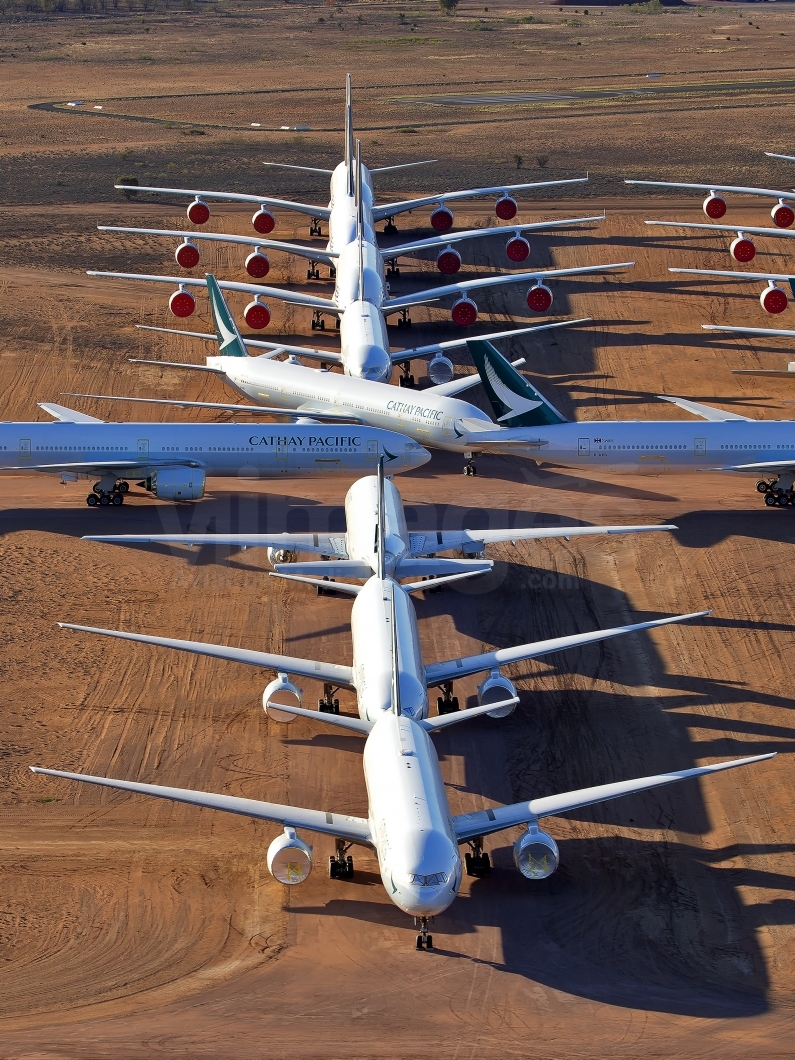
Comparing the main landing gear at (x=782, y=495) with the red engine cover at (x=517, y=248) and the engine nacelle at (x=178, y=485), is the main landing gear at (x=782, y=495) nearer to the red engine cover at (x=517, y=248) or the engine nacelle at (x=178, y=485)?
the engine nacelle at (x=178, y=485)

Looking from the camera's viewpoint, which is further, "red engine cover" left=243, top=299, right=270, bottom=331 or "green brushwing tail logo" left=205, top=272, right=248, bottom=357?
"red engine cover" left=243, top=299, right=270, bottom=331

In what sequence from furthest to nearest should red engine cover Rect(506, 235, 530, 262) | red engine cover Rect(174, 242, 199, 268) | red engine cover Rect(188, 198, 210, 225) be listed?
1. red engine cover Rect(188, 198, 210, 225)
2. red engine cover Rect(506, 235, 530, 262)
3. red engine cover Rect(174, 242, 199, 268)

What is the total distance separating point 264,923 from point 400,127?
92.1m

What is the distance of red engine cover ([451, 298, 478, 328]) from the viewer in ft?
237

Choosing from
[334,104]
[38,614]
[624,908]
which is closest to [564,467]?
[38,614]


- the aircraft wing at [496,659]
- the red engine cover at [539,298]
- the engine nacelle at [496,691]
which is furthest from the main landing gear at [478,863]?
the red engine cover at [539,298]

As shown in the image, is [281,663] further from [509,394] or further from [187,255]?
[187,255]

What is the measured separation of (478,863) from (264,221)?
2279 inches

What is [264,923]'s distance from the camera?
33.8 metres

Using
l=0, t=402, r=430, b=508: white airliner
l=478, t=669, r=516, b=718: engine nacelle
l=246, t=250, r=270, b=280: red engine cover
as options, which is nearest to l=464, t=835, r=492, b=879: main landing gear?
l=478, t=669, r=516, b=718: engine nacelle

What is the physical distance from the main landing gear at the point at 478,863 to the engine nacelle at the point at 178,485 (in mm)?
23521

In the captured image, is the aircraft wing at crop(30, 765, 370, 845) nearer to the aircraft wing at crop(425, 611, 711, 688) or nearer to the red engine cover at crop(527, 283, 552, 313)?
the aircraft wing at crop(425, 611, 711, 688)

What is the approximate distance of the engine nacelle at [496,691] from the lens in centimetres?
4093

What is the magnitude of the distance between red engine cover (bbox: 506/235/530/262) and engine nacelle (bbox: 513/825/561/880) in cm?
5137
